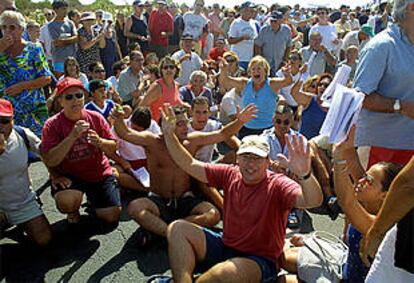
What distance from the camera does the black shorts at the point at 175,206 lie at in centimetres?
405

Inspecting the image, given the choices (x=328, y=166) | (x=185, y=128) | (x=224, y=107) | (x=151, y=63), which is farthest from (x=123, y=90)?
(x=328, y=166)

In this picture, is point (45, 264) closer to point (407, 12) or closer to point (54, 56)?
point (407, 12)

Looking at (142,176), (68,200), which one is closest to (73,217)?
(68,200)

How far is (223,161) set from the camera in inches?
206

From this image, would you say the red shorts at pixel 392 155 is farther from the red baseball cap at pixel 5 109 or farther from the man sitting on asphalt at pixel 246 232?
the red baseball cap at pixel 5 109

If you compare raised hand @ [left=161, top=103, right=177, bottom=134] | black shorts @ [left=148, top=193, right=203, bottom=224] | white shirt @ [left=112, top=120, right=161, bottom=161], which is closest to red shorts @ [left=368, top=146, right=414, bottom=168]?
raised hand @ [left=161, top=103, right=177, bottom=134]

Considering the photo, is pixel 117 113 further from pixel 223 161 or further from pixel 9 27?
pixel 223 161

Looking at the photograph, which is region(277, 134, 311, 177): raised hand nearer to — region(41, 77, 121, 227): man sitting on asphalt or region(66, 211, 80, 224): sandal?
region(41, 77, 121, 227): man sitting on asphalt

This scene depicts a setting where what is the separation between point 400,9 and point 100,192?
3043 mm

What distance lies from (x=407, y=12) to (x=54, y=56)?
6.28 meters

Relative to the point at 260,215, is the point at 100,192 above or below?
below

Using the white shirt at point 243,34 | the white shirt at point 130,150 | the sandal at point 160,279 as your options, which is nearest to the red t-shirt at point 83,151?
the white shirt at point 130,150

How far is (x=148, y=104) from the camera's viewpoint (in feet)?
19.4

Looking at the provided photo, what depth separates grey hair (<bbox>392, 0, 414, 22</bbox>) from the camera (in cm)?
238
